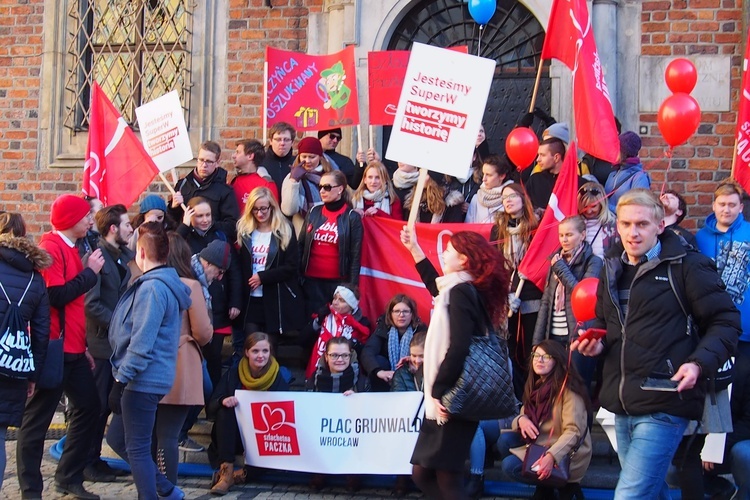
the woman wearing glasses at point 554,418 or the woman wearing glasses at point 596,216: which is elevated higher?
the woman wearing glasses at point 596,216

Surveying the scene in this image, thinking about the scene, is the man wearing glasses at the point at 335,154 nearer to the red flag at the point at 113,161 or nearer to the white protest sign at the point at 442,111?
the red flag at the point at 113,161

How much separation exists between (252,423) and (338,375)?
2.22 ft

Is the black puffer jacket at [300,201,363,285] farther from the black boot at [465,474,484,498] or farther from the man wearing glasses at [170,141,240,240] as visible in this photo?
the black boot at [465,474,484,498]

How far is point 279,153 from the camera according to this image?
28.1 ft

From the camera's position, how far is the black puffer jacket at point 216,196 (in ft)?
26.6

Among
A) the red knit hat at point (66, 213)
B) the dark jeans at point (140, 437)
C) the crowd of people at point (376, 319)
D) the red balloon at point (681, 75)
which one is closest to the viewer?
the crowd of people at point (376, 319)

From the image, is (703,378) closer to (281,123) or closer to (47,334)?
(47,334)

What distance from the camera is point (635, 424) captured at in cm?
459

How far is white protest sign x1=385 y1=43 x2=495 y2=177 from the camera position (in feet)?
19.5

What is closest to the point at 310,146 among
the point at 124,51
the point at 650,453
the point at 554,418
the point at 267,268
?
the point at 267,268

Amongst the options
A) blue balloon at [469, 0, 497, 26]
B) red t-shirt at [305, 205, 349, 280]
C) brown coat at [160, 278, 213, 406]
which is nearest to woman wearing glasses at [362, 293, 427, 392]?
red t-shirt at [305, 205, 349, 280]

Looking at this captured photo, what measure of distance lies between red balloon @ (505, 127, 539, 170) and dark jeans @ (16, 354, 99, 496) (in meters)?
3.60

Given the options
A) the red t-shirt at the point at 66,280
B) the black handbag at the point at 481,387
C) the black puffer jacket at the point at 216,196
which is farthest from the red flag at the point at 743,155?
the red t-shirt at the point at 66,280

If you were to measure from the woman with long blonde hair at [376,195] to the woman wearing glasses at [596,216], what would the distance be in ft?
5.31
